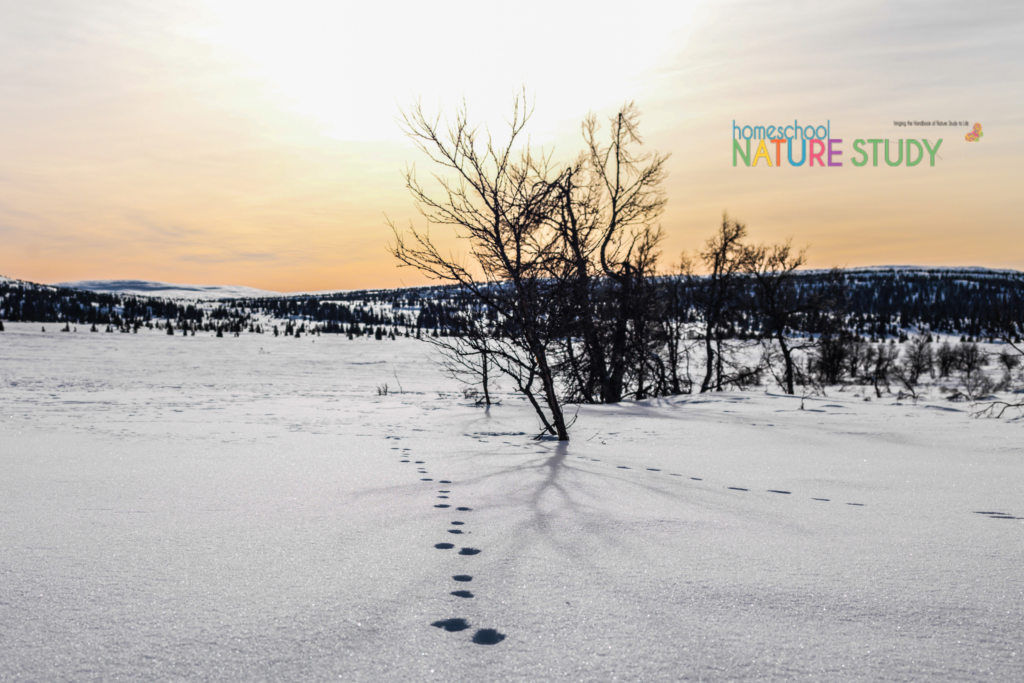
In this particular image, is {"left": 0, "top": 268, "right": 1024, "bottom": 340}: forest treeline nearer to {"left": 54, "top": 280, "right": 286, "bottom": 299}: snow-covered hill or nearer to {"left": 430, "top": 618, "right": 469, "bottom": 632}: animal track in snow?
{"left": 430, "top": 618, "right": 469, "bottom": 632}: animal track in snow

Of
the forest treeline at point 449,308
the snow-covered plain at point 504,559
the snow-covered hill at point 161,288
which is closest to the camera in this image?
the snow-covered plain at point 504,559

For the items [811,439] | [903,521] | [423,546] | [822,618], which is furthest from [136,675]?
[811,439]

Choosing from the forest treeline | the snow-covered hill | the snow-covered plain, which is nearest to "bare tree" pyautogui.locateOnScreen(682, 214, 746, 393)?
the forest treeline

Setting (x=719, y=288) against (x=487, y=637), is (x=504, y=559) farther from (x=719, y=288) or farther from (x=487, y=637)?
(x=719, y=288)

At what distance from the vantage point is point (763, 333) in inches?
907

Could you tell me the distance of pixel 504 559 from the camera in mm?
2969

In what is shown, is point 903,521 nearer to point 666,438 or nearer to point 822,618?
point 822,618

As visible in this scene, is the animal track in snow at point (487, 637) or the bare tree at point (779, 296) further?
the bare tree at point (779, 296)

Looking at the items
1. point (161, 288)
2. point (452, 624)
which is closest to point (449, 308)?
point (452, 624)

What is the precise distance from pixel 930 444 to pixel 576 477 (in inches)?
219

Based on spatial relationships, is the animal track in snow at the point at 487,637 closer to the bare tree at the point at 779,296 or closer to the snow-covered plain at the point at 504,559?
the snow-covered plain at the point at 504,559

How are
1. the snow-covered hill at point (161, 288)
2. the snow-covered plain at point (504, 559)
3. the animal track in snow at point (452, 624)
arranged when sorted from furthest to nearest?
the snow-covered hill at point (161, 288), the animal track in snow at point (452, 624), the snow-covered plain at point (504, 559)

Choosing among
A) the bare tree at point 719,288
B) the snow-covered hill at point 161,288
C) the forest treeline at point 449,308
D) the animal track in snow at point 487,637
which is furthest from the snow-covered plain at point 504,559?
the snow-covered hill at point 161,288

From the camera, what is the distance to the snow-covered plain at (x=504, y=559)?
6.75ft
